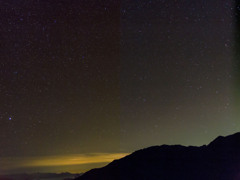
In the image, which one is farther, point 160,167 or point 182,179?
point 160,167

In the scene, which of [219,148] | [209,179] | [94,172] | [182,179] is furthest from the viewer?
[94,172]

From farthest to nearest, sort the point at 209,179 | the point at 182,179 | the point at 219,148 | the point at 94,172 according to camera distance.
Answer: the point at 94,172 → the point at 219,148 → the point at 182,179 → the point at 209,179

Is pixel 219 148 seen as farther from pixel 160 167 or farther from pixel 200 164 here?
pixel 160 167

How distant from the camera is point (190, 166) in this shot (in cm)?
17850

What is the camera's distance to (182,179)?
172750 mm

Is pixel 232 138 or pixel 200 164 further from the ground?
pixel 232 138

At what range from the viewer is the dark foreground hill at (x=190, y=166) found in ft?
543

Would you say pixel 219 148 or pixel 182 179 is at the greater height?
pixel 219 148

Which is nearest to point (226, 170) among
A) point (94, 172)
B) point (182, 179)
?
point (182, 179)

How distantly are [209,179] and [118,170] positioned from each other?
5235 cm

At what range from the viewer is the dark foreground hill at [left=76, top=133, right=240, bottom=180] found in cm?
16562

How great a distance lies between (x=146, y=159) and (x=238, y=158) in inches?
1999

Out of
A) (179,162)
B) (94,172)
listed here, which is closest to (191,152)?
(179,162)

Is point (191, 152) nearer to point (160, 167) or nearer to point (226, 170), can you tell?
point (160, 167)
